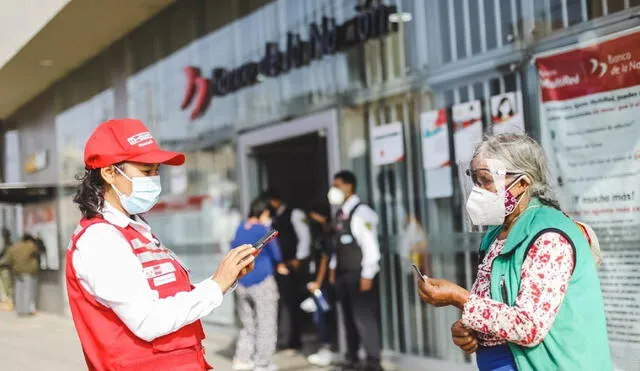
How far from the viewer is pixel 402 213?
775 centimetres

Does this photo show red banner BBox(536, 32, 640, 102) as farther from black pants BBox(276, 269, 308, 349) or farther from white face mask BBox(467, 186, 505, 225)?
black pants BBox(276, 269, 308, 349)

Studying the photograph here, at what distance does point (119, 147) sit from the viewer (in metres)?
2.93

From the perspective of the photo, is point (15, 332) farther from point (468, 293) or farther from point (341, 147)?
point (468, 293)

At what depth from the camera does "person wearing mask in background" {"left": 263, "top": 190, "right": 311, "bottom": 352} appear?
31.0 ft

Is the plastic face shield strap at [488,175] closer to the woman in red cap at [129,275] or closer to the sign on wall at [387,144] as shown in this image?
the woman in red cap at [129,275]

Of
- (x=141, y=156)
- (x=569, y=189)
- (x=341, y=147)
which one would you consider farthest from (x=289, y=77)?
(x=141, y=156)

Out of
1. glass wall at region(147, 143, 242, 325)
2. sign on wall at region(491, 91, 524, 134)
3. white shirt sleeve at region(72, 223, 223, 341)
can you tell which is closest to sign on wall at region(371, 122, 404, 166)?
sign on wall at region(491, 91, 524, 134)

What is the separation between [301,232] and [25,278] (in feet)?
25.2

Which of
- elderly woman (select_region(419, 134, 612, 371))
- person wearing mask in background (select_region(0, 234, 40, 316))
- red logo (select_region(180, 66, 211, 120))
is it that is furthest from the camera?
person wearing mask in background (select_region(0, 234, 40, 316))

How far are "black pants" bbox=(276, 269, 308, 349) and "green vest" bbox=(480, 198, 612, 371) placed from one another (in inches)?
270

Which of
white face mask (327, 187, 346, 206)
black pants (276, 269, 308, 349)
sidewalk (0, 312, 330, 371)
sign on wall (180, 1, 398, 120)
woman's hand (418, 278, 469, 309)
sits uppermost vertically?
sign on wall (180, 1, 398, 120)

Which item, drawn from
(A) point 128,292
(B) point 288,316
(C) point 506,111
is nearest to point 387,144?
(C) point 506,111

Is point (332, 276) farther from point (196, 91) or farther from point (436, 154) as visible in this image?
point (196, 91)

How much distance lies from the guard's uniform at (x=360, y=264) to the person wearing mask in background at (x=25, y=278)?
9.06 m
